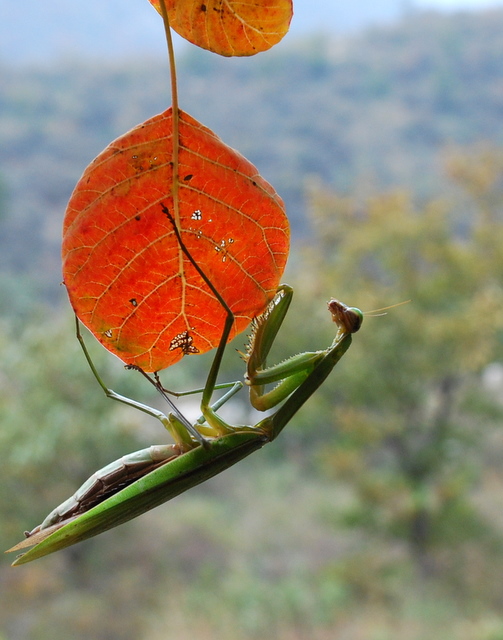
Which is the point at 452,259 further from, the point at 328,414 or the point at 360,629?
the point at 360,629

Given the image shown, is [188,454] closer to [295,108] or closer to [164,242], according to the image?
[164,242]

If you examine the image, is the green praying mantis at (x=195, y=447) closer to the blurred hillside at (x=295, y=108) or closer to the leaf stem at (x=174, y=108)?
the leaf stem at (x=174, y=108)

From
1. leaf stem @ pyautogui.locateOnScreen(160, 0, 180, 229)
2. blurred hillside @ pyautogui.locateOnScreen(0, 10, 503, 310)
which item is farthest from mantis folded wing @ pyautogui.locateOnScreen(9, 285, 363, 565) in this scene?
blurred hillside @ pyautogui.locateOnScreen(0, 10, 503, 310)

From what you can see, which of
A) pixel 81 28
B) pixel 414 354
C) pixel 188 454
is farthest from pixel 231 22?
pixel 81 28

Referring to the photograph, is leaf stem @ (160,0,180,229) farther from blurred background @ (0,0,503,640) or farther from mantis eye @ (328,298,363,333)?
blurred background @ (0,0,503,640)

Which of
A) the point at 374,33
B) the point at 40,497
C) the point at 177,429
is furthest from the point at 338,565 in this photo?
the point at 374,33
